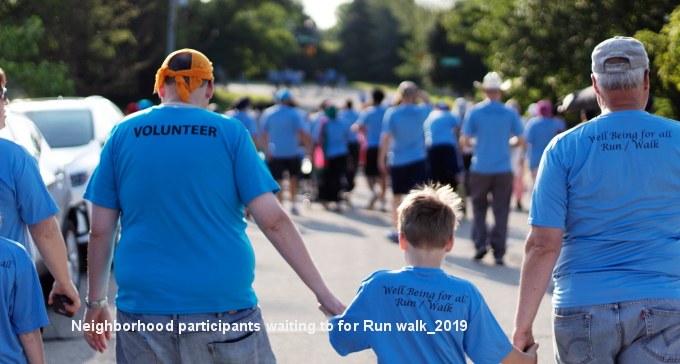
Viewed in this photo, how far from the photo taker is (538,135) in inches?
505

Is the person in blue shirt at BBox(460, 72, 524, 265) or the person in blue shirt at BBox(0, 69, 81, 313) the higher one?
the person in blue shirt at BBox(0, 69, 81, 313)

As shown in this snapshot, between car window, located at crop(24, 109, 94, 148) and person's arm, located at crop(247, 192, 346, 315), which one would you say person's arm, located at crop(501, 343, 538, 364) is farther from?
car window, located at crop(24, 109, 94, 148)

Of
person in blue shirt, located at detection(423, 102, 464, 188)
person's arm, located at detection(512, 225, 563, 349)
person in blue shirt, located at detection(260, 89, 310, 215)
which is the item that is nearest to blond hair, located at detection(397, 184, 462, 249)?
person's arm, located at detection(512, 225, 563, 349)

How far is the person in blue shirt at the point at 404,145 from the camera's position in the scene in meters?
10.5

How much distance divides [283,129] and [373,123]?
1.73 metres

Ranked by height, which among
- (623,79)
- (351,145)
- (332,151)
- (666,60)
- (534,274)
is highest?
(623,79)

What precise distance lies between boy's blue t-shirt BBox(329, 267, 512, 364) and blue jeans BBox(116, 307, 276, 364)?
404mm

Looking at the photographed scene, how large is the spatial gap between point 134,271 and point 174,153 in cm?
47

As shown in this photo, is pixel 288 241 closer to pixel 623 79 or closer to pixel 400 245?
pixel 400 245

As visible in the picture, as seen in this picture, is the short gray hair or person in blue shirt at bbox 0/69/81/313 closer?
the short gray hair

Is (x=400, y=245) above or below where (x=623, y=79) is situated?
below

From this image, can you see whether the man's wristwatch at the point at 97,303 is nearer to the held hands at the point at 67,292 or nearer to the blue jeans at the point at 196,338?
the blue jeans at the point at 196,338

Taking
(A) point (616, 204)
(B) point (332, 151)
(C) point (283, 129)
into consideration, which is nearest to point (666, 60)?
(B) point (332, 151)

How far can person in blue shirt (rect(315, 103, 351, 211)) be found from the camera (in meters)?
14.1
